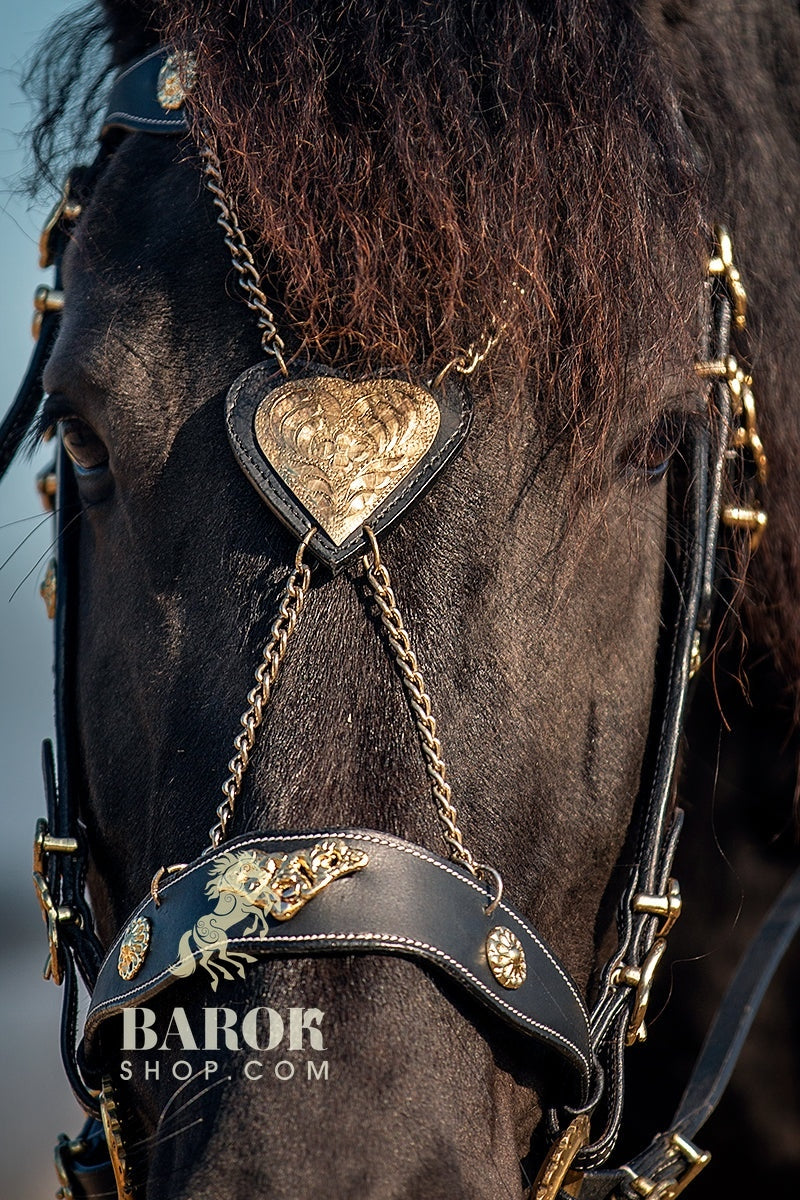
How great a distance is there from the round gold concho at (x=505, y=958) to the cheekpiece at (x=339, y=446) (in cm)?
43

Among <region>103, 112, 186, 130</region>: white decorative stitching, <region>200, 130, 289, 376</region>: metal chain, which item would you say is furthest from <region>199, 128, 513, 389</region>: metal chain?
<region>103, 112, 186, 130</region>: white decorative stitching

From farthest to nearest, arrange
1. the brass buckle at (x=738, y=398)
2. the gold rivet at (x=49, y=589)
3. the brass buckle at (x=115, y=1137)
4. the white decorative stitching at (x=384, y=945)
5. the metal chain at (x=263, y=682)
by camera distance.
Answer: the gold rivet at (x=49, y=589), the brass buckle at (x=738, y=398), the brass buckle at (x=115, y=1137), the metal chain at (x=263, y=682), the white decorative stitching at (x=384, y=945)

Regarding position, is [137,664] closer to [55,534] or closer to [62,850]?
[62,850]

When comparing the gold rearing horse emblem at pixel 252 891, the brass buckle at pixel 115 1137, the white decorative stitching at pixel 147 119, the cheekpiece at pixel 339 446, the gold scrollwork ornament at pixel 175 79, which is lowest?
the brass buckle at pixel 115 1137

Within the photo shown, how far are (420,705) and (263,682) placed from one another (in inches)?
6.7

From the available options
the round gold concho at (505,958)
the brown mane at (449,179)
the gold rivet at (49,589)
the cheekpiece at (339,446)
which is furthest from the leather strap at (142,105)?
the round gold concho at (505,958)

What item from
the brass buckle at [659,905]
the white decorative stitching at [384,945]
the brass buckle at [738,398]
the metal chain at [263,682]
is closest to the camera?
the white decorative stitching at [384,945]

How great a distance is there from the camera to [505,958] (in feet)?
4.02

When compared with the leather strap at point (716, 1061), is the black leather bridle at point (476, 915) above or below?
above

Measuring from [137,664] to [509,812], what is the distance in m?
0.48

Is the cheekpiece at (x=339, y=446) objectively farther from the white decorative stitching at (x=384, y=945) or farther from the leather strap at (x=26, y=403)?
the leather strap at (x=26, y=403)

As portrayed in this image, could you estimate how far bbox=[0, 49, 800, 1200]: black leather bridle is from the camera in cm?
118

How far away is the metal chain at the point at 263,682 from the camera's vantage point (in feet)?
4.06

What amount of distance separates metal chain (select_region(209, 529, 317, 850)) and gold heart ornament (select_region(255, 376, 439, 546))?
49 mm
